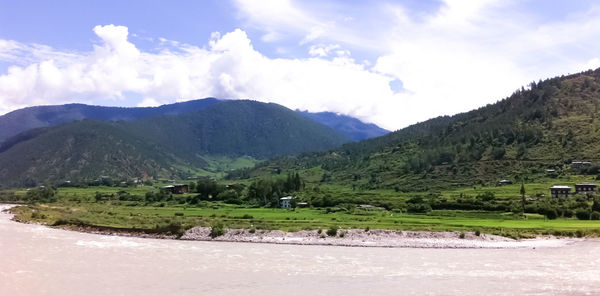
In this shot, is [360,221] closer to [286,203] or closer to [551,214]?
[551,214]

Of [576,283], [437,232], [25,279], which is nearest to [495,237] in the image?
[437,232]

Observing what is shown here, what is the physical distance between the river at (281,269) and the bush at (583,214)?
75.5ft

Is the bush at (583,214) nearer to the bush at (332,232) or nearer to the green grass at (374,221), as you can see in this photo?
the green grass at (374,221)

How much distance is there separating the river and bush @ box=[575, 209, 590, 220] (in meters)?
23.0

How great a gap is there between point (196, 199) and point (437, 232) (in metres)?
77.2

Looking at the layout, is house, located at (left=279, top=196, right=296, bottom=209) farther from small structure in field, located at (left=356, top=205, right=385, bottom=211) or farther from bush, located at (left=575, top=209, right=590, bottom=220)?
bush, located at (left=575, top=209, right=590, bottom=220)

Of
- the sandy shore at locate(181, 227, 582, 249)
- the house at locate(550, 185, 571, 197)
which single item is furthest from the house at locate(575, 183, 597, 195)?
the sandy shore at locate(181, 227, 582, 249)

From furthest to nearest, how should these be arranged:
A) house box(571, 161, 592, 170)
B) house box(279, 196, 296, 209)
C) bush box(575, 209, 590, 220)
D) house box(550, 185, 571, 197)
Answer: house box(571, 161, 592, 170) → house box(279, 196, 296, 209) → house box(550, 185, 571, 197) → bush box(575, 209, 590, 220)

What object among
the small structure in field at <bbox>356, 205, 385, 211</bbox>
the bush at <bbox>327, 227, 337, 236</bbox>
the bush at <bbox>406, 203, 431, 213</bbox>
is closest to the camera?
the bush at <bbox>327, 227, 337, 236</bbox>

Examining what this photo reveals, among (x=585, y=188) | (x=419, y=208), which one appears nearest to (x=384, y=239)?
(x=419, y=208)

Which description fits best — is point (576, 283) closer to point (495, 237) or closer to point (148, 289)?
point (495, 237)

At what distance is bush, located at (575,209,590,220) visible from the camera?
85375 millimetres

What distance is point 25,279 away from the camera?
43656 mm

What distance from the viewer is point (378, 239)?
6775 cm
